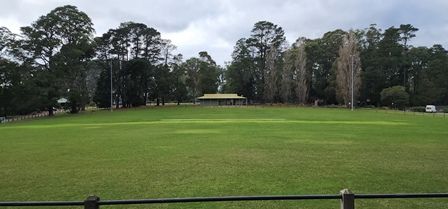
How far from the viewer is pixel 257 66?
369ft

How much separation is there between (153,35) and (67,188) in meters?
92.0

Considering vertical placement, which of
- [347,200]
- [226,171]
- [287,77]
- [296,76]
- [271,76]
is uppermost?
[271,76]

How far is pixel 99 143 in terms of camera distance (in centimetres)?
2244

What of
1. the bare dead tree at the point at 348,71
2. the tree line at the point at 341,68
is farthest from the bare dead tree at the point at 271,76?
the bare dead tree at the point at 348,71

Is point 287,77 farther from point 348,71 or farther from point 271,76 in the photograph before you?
point 348,71

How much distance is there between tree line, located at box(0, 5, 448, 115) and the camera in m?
73.4

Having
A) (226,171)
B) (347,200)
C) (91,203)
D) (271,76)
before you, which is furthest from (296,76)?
(91,203)

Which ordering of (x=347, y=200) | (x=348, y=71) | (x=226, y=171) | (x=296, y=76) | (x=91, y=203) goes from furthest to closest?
(x=296, y=76) → (x=348, y=71) → (x=226, y=171) → (x=347, y=200) → (x=91, y=203)

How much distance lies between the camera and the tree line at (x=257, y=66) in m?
73.4

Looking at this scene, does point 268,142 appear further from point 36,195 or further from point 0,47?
point 0,47

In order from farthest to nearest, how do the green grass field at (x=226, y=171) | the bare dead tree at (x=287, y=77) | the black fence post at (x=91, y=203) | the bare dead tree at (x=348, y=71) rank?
the bare dead tree at (x=287, y=77) < the bare dead tree at (x=348, y=71) < the green grass field at (x=226, y=171) < the black fence post at (x=91, y=203)

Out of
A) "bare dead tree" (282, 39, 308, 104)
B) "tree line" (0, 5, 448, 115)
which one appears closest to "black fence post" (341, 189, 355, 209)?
"tree line" (0, 5, 448, 115)

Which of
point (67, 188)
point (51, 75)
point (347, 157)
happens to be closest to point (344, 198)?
point (67, 188)

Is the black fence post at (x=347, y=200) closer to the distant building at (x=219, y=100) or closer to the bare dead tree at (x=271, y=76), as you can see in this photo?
the bare dead tree at (x=271, y=76)
